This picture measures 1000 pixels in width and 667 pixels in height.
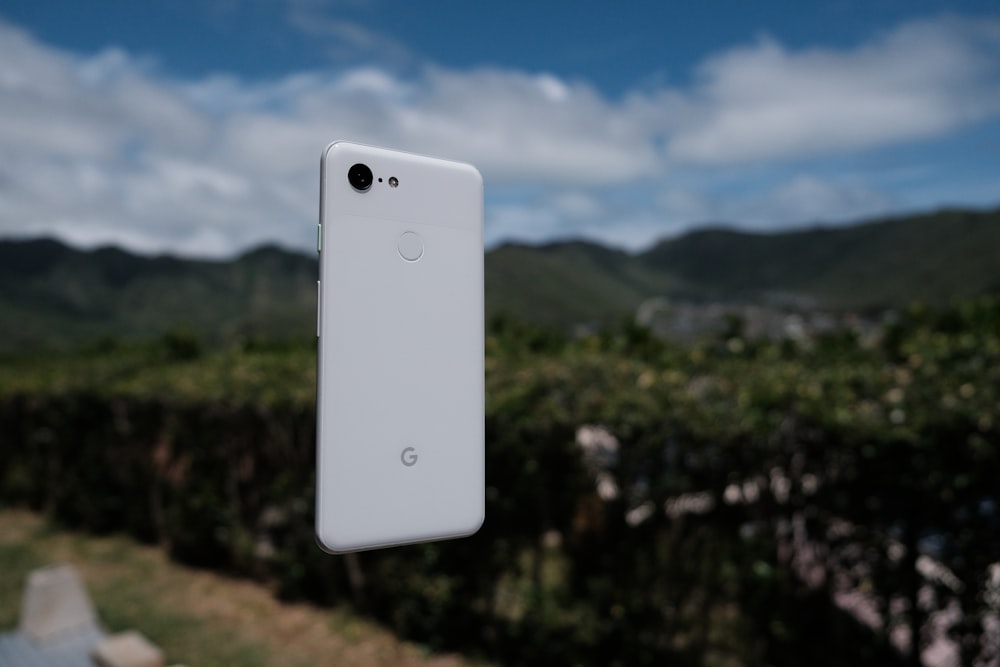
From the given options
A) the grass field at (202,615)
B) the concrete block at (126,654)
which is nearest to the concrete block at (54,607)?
the grass field at (202,615)

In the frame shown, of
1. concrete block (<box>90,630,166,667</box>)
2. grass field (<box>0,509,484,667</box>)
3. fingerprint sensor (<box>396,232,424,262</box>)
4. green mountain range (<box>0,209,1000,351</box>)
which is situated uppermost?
green mountain range (<box>0,209,1000,351</box>)

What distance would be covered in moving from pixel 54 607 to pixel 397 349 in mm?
5625

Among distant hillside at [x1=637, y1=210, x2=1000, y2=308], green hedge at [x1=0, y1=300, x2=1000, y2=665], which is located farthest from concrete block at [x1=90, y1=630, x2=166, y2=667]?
distant hillside at [x1=637, y1=210, x2=1000, y2=308]

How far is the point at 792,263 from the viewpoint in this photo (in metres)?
168

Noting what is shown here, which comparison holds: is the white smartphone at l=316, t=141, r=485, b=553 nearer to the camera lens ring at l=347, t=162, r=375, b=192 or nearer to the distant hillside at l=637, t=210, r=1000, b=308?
the camera lens ring at l=347, t=162, r=375, b=192

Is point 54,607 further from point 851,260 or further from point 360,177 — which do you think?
point 851,260

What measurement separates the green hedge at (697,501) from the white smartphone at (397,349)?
2790 millimetres

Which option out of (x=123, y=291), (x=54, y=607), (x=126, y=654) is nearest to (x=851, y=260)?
(x=123, y=291)

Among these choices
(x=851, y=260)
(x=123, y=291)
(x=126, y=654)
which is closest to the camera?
(x=126, y=654)

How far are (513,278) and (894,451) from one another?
10430 centimetres

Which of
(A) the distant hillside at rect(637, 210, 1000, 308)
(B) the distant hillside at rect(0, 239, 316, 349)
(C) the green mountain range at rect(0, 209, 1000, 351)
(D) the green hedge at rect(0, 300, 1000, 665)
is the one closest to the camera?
(D) the green hedge at rect(0, 300, 1000, 665)

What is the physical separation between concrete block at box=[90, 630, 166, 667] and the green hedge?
4.97ft

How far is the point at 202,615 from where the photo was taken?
259 inches

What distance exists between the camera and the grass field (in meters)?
5.59
